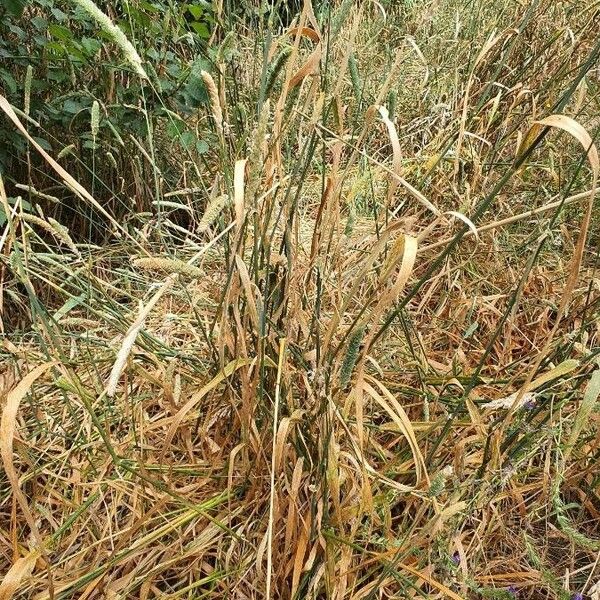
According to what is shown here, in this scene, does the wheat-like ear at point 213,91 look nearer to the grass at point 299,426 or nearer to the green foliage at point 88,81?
the grass at point 299,426

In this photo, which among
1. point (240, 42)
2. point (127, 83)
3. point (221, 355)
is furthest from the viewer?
point (240, 42)

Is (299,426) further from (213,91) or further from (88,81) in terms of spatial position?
(88,81)

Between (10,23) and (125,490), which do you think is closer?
(125,490)

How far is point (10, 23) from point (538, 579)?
1.96 m

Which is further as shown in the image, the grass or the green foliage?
the green foliage

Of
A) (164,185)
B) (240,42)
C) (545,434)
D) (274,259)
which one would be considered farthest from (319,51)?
(240,42)

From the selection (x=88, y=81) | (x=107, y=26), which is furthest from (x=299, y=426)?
(x=88, y=81)

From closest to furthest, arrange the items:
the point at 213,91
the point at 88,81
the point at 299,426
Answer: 1. the point at 213,91
2. the point at 299,426
3. the point at 88,81

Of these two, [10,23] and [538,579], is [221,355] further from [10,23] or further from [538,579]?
[10,23]

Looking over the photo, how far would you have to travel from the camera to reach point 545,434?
33.2 inches

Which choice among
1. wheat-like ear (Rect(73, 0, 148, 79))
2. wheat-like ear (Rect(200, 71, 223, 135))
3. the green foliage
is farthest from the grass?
the green foliage

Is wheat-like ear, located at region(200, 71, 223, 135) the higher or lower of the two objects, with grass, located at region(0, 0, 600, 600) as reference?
higher

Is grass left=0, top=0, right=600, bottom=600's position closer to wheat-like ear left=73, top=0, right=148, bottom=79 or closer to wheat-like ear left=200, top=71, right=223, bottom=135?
wheat-like ear left=200, top=71, right=223, bottom=135

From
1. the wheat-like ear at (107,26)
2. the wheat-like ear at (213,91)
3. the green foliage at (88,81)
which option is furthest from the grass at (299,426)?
the green foliage at (88,81)
